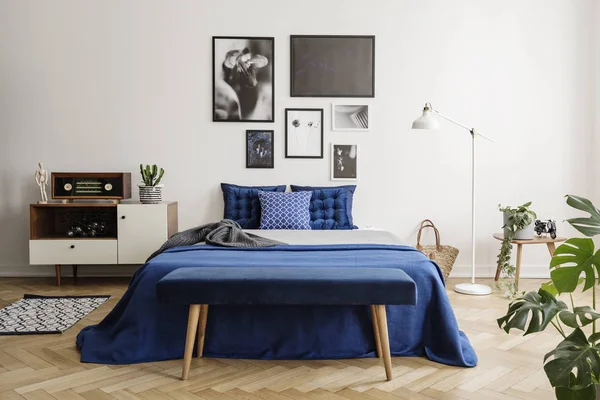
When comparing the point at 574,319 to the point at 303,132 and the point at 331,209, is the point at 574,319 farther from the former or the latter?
the point at 303,132

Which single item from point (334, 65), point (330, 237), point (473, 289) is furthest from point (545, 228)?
point (334, 65)

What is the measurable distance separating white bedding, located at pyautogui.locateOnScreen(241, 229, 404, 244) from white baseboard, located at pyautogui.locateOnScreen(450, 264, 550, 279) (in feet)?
4.57

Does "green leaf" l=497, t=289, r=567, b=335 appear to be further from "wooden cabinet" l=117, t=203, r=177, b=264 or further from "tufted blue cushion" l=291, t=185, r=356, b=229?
"wooden cabinet" l=117, t=203, r=177, b=264

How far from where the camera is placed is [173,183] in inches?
214

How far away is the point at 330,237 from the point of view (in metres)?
4.14

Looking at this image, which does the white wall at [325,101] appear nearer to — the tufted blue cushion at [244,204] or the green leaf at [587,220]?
the tufted blue cushion at [244,204]

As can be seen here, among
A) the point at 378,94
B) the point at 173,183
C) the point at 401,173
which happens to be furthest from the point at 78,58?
the point at 401,173

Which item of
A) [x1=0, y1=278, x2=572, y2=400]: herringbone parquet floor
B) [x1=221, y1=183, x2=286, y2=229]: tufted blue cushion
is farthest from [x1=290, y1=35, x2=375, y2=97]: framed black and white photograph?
[x1=0, y1=278, x2=572, y2=400]: herringbone parquet floor

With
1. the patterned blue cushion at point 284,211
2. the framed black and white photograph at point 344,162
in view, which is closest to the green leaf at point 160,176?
the patterned blue cushion at point 284,211

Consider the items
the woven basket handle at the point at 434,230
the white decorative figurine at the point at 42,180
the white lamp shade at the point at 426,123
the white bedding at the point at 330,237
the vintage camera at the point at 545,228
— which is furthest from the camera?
the woven basket handle at the point at 434,230

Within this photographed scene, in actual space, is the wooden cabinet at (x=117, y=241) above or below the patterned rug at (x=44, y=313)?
above

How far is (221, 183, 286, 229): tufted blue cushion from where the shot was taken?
509cm

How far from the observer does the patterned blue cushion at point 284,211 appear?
4.86 meters

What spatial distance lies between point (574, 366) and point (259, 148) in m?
4.11
